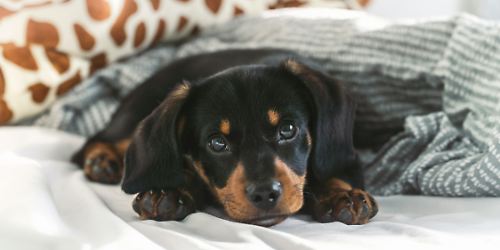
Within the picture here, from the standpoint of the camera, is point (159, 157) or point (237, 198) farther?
point (159, 157)

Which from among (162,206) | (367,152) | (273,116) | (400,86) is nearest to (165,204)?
(162,206)

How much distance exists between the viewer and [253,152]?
1.66 meters

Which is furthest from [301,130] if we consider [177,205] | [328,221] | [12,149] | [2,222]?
[12,149]

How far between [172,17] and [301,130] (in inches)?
48.5

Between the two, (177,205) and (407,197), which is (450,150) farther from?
(177,205)

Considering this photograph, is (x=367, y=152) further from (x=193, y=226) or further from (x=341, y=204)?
(x=193, y=226)

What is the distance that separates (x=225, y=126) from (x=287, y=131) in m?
0.16

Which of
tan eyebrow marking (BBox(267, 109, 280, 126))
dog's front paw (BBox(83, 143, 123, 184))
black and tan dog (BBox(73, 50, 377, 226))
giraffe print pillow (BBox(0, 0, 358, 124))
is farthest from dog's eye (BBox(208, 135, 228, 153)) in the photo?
giraffe print pillow (BBox(0, 0, 358, 124))

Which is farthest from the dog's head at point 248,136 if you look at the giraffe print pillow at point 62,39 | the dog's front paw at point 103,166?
the giraffe print pillow at point 62,39

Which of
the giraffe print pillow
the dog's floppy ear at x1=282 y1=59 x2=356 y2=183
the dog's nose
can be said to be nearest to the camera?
the dog's nose

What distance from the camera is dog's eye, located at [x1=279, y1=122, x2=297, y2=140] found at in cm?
172

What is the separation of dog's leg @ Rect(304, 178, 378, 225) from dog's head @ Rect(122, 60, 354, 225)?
0.06 meters

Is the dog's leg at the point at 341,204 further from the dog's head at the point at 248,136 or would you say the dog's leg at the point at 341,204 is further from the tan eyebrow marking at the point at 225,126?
the tan eyebrow marking at the point at 225,126

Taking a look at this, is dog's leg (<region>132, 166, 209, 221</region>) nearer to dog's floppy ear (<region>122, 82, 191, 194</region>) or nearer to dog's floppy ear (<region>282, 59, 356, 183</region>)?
dog's floppy ear (<region>122, 82, 191, 194</region>)
